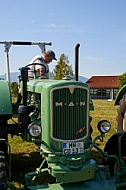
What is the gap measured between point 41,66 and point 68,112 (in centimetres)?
185

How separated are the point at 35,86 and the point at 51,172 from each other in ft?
4.11

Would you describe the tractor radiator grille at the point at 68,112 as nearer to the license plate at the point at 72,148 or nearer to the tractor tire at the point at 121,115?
the license plate at the point at 72,148

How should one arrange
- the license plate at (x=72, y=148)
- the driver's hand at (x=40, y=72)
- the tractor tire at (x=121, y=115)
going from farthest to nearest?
1. the tractor tire at (x=121, y=115)
2. the driver's hand at (x=40, y=72)
3. the license plate at (x=72, y=148)

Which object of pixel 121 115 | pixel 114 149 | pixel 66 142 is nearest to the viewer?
pixel 66 142

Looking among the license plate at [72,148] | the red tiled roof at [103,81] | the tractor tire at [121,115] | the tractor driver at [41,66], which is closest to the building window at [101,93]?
the red tiled roof at [103,81]

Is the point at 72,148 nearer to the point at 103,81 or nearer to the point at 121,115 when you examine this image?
the point at 121,115

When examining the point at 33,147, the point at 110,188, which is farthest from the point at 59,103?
the point at 33,147

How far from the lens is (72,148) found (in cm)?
376

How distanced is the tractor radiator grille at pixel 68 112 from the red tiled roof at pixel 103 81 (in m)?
49.5

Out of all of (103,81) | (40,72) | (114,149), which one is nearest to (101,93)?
(103,81)

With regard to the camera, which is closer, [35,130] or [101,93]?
[35,130]

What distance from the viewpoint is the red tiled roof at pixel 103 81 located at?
54456 millimetres

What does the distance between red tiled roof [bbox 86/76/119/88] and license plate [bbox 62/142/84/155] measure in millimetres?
49567

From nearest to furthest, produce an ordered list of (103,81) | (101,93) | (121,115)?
(121,115) < (101,93) < (103,81)
